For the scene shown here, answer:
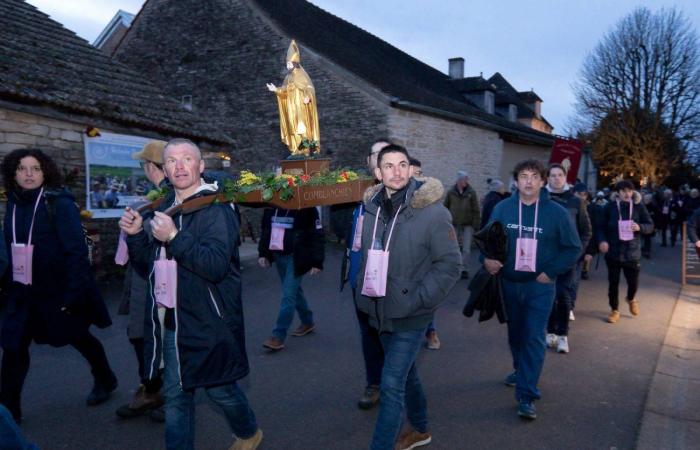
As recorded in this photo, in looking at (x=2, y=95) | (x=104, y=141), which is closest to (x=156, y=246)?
(x=2, y=95)

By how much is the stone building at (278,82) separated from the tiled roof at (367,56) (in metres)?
0.09

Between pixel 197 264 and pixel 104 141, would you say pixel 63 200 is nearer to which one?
pixel 197 264

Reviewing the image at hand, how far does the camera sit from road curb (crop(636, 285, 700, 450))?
154 inches

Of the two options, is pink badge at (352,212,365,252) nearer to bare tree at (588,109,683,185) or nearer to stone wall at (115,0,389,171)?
stone wall at (115,0,389,171)

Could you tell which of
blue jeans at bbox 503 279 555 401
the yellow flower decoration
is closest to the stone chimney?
blue jeans at bbox 503 279 555 401

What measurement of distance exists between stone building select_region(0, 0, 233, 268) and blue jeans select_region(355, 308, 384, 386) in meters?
6.80

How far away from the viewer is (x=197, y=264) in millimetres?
2738

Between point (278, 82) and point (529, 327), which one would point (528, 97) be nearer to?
point (278, 82)

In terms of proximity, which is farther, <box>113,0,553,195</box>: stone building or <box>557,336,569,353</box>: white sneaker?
<box>113,0,553,195</box>: stone building

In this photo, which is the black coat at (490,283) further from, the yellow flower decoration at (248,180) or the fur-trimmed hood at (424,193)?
the yellow flower decoration at (248,180)

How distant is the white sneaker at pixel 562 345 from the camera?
593 cm

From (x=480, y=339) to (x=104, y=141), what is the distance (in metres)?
7.44

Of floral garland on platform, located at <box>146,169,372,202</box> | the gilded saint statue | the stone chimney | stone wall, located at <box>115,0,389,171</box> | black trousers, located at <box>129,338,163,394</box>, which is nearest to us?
floral garland on platform, located at <box>146,169,372,202</box>

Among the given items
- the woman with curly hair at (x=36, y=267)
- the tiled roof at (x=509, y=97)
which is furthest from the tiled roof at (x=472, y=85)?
the woman with curly hair at (x=36, y=267)
